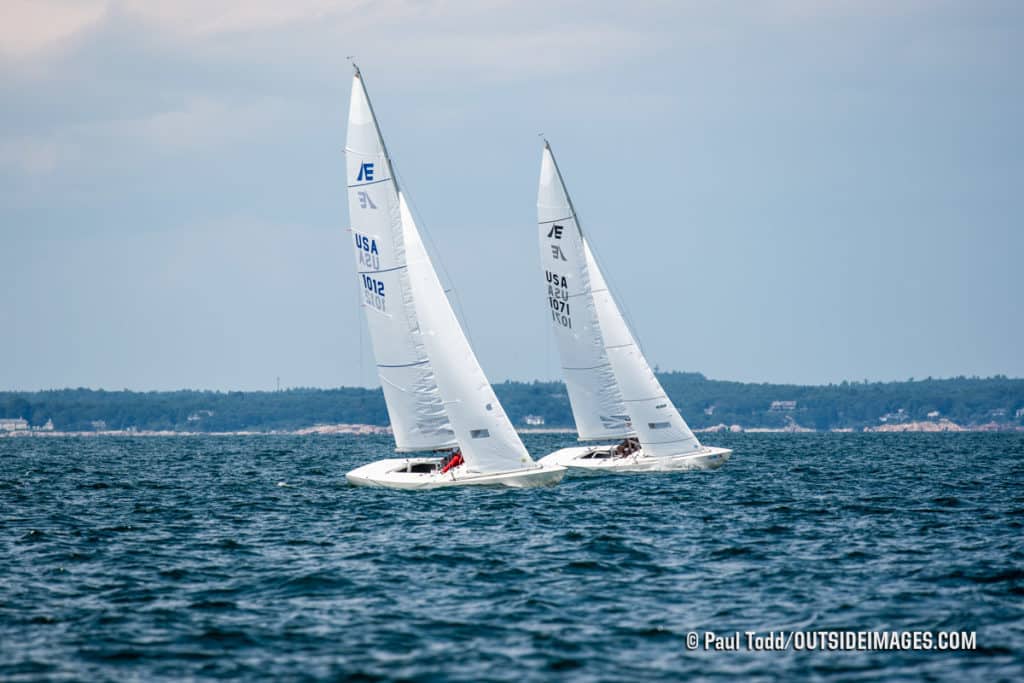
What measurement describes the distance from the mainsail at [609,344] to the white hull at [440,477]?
26.4ft

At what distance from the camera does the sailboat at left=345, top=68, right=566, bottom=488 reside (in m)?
33.0

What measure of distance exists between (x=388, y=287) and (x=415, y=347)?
5.79ft

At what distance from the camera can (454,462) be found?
34.4m

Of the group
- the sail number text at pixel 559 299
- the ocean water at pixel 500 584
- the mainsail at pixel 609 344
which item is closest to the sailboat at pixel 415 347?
the ocean water at pixel 500 584

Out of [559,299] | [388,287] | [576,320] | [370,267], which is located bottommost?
[576,320]

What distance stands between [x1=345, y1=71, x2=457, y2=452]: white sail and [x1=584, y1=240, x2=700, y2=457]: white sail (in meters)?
9.33

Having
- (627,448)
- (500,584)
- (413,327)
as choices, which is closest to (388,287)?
(413,327)

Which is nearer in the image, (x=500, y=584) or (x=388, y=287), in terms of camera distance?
(x=500, y=584)

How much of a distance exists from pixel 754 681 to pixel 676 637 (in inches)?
88.6

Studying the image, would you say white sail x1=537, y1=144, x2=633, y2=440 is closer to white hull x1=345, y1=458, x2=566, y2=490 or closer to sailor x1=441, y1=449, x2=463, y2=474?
white hull x1=345, y1=458, x2=566, y2=490

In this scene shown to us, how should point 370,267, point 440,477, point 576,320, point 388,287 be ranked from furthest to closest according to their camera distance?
point 576,320, point 370,267, point 388,287, point 440,477

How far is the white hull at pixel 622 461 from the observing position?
1629 inches

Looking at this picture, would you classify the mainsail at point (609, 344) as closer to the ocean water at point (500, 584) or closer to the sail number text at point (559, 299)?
the sail number text at point (559, 299)

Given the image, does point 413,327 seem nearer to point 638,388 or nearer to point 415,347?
point 415,347
